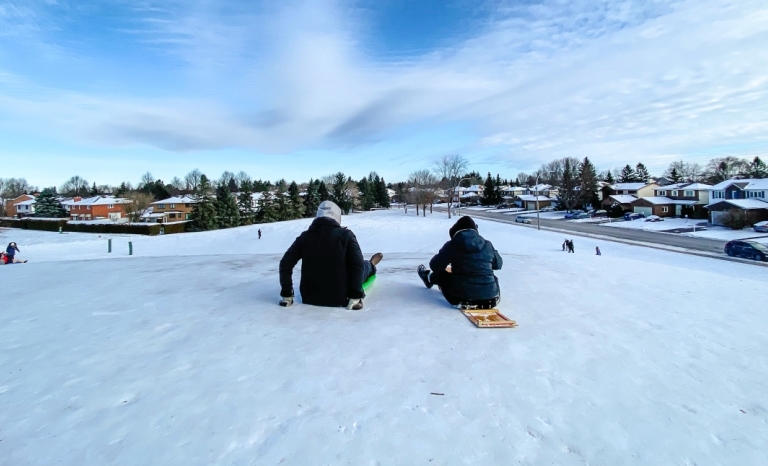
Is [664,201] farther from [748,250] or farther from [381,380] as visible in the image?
[381,380]

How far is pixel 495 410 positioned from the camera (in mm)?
2816

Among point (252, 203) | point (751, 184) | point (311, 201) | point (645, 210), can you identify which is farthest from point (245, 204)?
point (751, 184)

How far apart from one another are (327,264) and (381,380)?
225 centimetres

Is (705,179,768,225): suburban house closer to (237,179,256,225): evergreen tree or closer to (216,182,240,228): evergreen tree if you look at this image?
(237,179,256,225): evergreen tree

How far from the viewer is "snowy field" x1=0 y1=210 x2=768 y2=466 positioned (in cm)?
242

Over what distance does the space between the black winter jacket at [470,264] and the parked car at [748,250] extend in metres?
30.6

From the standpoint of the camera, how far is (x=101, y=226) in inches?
1961

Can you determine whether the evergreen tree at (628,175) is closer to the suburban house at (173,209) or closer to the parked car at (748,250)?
the parked car at (748,250)

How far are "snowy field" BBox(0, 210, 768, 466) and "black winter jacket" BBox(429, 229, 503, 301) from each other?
1.51 feet

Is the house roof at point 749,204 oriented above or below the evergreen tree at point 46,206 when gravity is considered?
below

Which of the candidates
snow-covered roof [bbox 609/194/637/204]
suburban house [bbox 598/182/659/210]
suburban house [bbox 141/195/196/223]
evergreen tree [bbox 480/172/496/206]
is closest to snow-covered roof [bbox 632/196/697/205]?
snow-covered roof [bbox 609/194/637/204]

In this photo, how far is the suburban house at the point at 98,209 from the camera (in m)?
74.2

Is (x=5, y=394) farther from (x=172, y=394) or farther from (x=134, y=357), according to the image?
(x=172, y=394)

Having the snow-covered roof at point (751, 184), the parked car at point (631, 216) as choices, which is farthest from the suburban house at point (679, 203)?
A: the snow-covered roof at point (751, 184)
